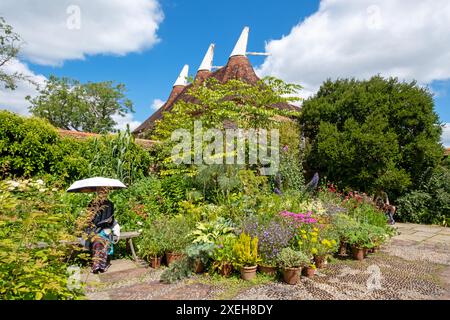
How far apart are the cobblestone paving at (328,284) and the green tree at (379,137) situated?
4891mm

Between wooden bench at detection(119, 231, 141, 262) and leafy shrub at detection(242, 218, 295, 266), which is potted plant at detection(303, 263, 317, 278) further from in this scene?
wooden bench at detection(119, 231, 141, 262)

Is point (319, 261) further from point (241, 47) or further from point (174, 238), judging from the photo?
point (241, 47)

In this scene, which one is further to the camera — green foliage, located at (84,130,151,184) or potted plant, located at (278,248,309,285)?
green foliage, located at (84,130,151,184)

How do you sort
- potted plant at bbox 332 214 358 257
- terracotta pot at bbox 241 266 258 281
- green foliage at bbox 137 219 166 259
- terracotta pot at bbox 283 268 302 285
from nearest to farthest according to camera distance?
terracotta pot at bbox 283 268 302 285
terracotta pot at bbox 241 266 258 281
green foliage at bbox 137 219 166 259
potted plant at bbox 332 214 358 257

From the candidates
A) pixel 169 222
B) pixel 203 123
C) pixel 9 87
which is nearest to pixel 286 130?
pixel 203 123

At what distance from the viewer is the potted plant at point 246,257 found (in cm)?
414

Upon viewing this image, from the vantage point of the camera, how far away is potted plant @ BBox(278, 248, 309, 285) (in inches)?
158

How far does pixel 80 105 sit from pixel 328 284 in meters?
34.9

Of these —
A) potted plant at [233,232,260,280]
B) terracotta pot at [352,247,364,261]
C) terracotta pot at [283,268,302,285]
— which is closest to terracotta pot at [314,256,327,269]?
terracotta pot at [283,268,302,285]

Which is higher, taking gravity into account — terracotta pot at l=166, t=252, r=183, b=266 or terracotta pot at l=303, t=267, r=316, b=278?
terracotta pot at l=166, t=252, r=183, b=266

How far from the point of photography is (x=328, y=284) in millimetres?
4055

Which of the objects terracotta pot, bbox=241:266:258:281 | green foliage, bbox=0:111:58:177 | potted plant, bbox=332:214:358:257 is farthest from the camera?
green foliage, bbox=0:111:58:177
